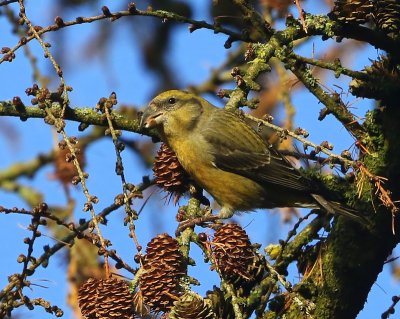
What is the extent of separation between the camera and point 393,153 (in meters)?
4.38

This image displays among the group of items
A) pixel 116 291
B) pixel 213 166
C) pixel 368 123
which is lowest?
pixel 116 291

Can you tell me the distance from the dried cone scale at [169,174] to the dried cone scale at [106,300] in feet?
4.14

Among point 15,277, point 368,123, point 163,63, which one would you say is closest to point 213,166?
point 163,63

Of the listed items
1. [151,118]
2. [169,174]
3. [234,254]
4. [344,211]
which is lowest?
[234,254]

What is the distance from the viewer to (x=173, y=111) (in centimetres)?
522

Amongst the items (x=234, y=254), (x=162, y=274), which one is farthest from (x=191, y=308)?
(x=234, y=254)

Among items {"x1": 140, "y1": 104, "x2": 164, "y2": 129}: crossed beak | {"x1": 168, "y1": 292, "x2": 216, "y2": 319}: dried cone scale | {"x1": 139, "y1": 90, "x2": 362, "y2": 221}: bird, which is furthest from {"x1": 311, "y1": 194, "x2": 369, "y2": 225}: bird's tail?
{"x1": 168, "y1": 292, "x2": 216, "y2": 319}: dried cone scale

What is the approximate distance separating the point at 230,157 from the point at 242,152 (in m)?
0.08

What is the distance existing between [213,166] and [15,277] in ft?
7.11

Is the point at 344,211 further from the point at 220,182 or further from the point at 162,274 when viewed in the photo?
the point at 162,274

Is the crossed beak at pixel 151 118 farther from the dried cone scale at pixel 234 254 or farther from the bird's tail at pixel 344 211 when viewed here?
the dried cone scale at pixel 234 254

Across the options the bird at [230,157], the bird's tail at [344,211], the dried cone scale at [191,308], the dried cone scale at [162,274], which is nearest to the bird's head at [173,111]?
the bird at [230,157]

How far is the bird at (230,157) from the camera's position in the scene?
5145mm

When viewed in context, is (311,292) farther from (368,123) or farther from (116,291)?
(116,291)
